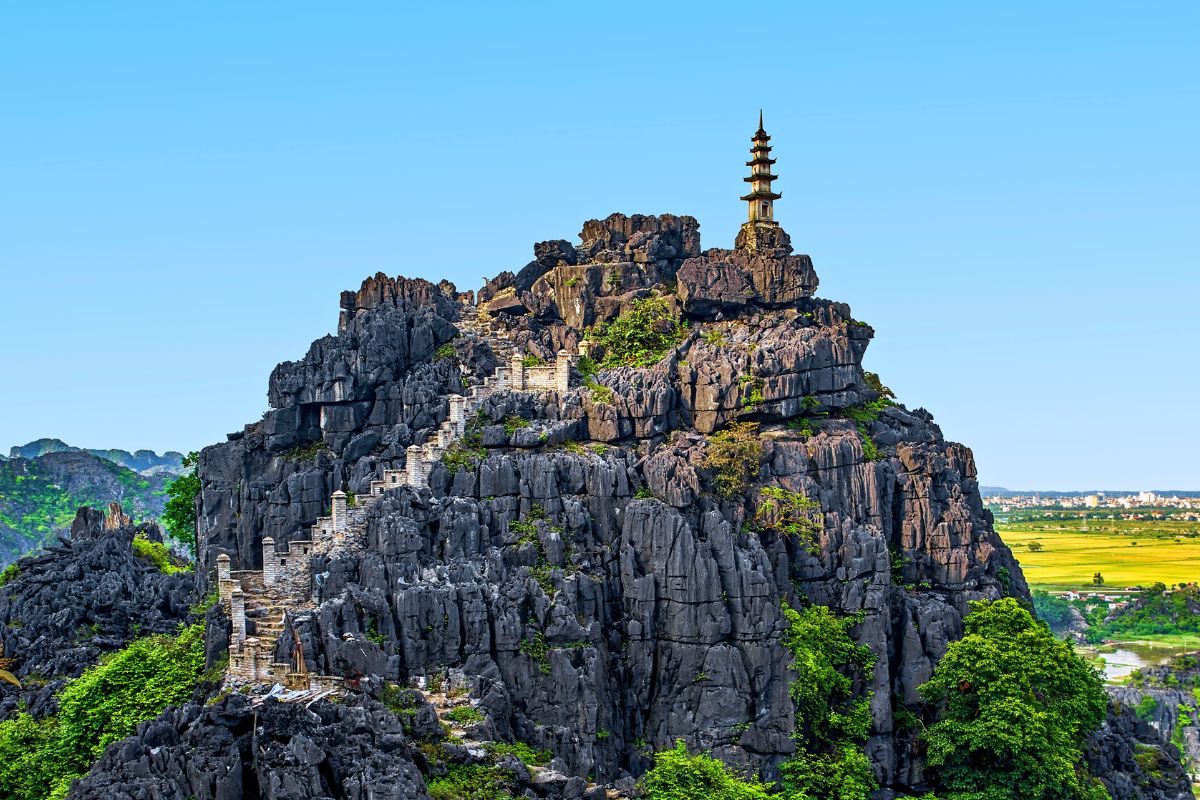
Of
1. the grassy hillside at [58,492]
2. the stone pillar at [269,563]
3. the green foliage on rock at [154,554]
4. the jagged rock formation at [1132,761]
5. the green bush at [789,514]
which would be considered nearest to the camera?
the stone pillar at [269,563]

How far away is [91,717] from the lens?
5450cm

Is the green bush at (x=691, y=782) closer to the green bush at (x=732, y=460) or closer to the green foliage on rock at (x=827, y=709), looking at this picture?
the green foliage on rock at (x=827, y=709)

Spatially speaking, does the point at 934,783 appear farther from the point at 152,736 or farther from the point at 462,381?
the point at 152,736

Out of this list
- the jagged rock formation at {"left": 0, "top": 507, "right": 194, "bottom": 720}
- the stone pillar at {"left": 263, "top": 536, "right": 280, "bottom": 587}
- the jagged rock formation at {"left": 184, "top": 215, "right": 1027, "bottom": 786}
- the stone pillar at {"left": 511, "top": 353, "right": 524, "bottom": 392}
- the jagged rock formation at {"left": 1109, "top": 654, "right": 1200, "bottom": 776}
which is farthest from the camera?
the jagged rock formation at {"left": 1109, "top": 654, "right": 1200, "bottom": 776}

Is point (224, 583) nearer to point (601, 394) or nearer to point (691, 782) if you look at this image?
point (601, 394)

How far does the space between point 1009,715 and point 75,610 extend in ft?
143

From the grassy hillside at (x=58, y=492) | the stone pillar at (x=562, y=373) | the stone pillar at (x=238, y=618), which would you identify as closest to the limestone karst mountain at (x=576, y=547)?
the stone pillar at (x=238, y=618)

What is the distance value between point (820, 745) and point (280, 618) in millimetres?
23705

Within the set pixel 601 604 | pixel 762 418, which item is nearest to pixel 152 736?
pixel 601 604

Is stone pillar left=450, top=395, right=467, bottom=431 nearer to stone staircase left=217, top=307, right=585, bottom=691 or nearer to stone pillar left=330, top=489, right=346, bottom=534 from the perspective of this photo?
stone staircase left=217, top=307, right=585, bottom=691

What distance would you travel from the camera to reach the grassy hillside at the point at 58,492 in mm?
134250

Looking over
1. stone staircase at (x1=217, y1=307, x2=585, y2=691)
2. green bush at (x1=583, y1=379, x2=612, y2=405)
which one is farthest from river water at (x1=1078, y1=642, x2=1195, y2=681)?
stone staircase at (x1=217, y1=307, x2=585, y2=691)

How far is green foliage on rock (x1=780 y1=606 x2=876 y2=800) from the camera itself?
54.4 metres

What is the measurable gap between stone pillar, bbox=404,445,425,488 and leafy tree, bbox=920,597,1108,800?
24234mm
